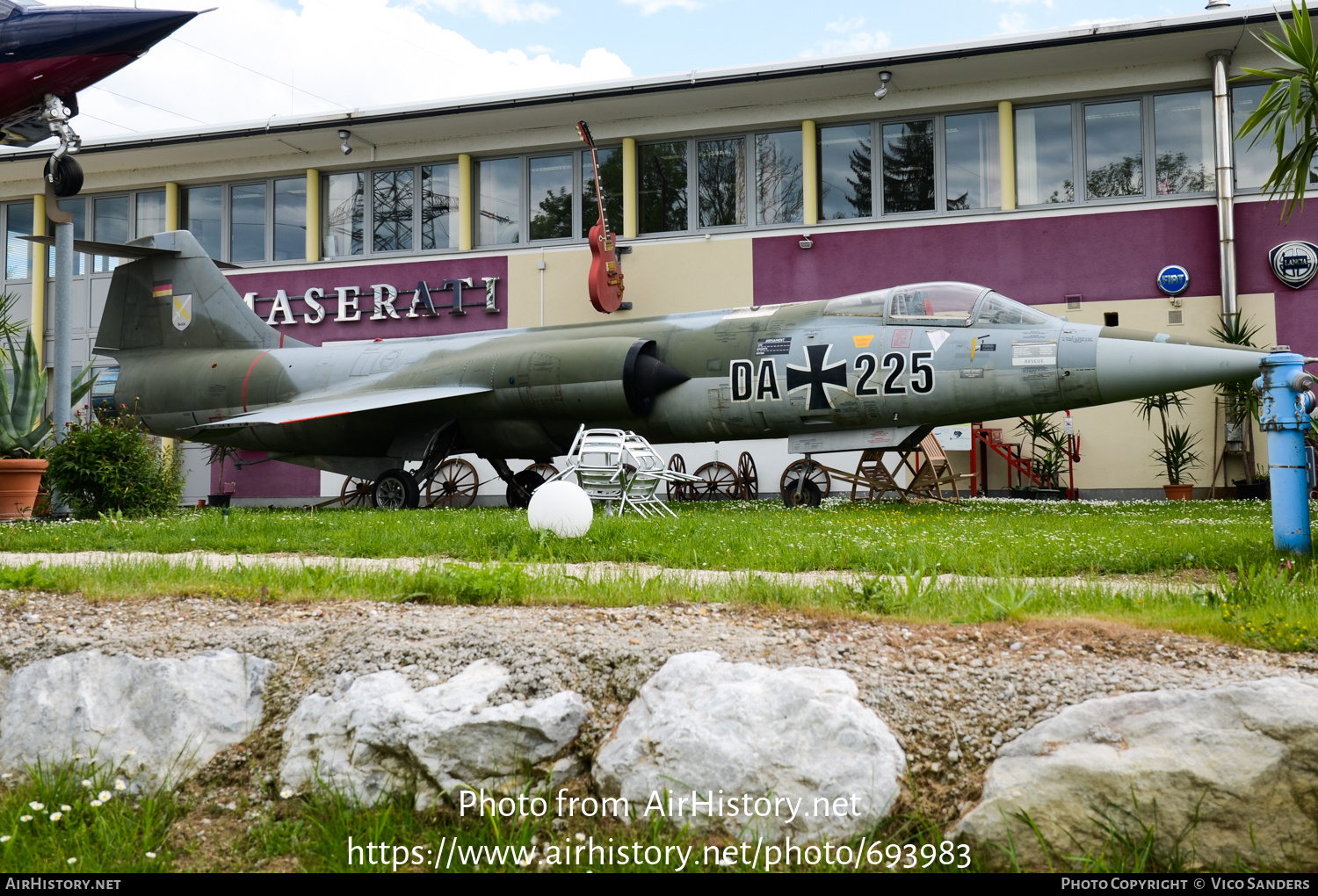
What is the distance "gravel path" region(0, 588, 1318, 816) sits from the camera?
116 inches

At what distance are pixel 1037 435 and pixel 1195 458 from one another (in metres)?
2.55

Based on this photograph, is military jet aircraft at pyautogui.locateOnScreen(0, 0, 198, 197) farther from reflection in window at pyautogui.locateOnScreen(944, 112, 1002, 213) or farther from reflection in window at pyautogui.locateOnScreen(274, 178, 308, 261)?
reflection in window at pyautogui.locateOnScreen(944, 112, 1002, 213)

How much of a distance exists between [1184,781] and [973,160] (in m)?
16.5

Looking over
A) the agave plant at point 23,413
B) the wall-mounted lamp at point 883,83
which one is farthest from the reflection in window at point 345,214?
the wall-mounted lamp at point 883,83

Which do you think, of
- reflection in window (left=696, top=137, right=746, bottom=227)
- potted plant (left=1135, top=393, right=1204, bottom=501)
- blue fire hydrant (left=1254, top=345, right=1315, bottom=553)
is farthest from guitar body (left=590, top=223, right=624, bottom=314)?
blue fire hydrant (left=1254, top=345, right=1315, bottom=553)

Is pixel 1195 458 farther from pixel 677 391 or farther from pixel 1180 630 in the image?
pixel 1180 630

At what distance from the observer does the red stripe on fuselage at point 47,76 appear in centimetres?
1072

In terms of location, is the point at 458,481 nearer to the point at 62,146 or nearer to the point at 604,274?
the point at 604,274

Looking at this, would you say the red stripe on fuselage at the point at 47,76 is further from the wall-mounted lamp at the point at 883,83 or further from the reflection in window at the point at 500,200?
the wall-mounted lamp at the point at 883,83

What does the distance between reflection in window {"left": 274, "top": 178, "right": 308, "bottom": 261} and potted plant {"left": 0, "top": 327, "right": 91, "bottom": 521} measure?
30.3 feet

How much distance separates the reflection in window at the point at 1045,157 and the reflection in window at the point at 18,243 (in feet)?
73.1

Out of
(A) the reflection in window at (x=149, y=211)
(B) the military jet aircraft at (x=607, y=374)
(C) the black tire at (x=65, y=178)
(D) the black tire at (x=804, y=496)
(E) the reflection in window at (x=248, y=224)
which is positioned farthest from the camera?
(A) the reflection in window at (x=149, y=211)

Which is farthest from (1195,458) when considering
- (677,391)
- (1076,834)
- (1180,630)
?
(1076,834)

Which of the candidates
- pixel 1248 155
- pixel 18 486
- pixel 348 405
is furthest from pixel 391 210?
pixel 1248 155
